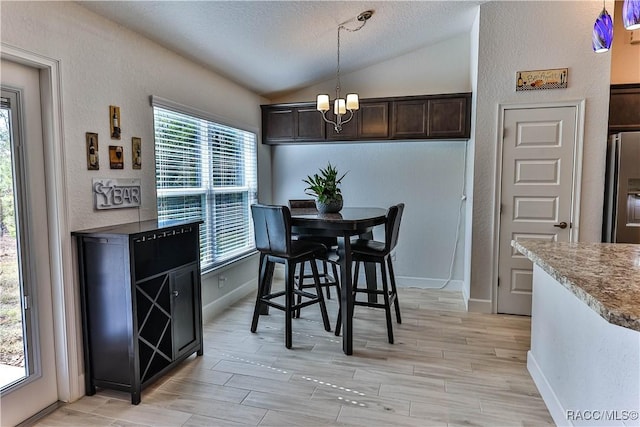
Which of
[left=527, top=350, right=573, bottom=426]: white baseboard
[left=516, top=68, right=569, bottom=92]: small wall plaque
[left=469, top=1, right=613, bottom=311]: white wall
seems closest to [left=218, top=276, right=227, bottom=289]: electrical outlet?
[left=469, top=1, right=613, bottom=311]: white wall

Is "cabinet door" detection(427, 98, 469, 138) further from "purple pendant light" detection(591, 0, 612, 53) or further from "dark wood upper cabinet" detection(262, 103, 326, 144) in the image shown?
"purple pendant light" detection(591, 0, 612, 53)

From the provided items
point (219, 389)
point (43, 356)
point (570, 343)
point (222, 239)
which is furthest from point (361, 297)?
point (43, 356)

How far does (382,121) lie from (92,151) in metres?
Result: 2.97

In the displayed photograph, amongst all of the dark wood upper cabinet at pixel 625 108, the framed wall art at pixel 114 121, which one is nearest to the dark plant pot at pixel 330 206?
the framed wall art at pixel 114 121

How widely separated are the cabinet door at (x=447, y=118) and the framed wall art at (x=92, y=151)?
3215 millimetres

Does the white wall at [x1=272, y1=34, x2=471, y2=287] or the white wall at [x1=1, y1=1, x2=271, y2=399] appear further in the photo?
the white wall at [x1=272, y1=34, x2=471, y2=287]

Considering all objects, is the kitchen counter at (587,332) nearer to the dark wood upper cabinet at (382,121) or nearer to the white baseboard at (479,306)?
the white baseboard at (479,306)

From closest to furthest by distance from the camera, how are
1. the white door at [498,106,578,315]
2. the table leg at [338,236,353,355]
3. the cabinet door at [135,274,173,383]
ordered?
the cabinet door at [135,274,173,383]
the table leg at [338,236,353,355]
the white door at [498,106,578,315]

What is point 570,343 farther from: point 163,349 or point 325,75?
point 325,75

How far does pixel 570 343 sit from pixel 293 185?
3.65m

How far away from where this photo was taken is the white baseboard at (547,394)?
2.00 metres

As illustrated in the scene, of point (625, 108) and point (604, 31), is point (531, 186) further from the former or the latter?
point (604, 31)

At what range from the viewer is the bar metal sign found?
2.44m

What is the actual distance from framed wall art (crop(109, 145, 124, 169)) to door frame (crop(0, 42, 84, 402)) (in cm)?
37
